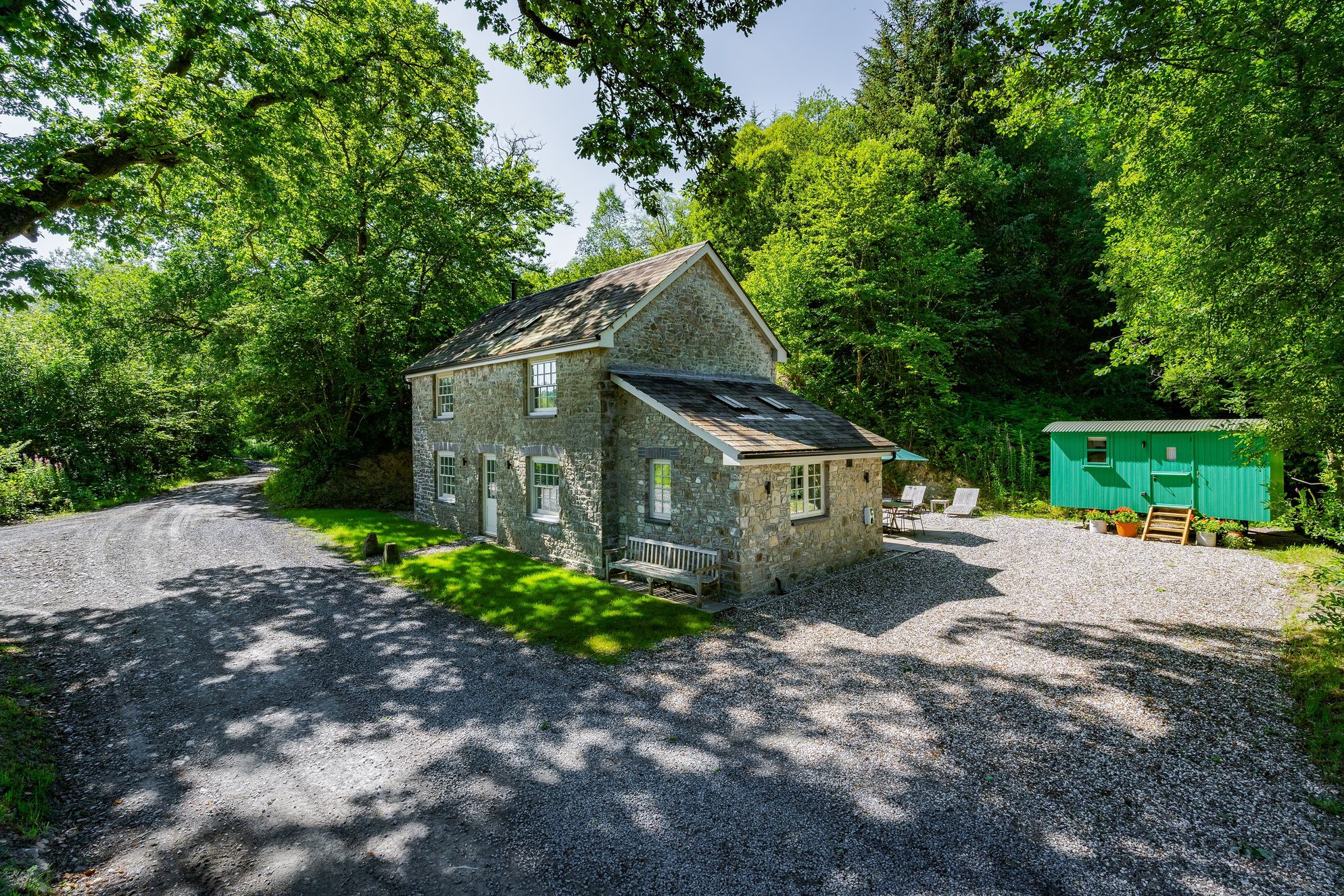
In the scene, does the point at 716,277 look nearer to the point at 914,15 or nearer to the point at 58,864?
the point at 58,864

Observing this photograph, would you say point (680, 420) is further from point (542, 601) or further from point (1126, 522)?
point (1126, 522)

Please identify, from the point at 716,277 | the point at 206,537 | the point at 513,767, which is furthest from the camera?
the point at 206,537

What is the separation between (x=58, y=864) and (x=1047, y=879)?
760 cm

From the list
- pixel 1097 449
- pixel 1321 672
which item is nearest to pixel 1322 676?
pixel 1321 672

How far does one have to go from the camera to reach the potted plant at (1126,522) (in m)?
16.0

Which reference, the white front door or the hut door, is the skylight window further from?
the hut door

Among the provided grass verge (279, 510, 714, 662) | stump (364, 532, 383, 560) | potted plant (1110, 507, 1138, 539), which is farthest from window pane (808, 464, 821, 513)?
stump (364, 532, 383, 560)

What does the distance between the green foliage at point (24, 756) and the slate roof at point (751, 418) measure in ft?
29.3

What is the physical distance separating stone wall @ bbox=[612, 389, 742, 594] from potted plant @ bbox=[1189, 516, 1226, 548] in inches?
542

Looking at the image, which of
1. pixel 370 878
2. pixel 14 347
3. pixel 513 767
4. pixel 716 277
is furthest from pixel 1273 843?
pixel 14 347

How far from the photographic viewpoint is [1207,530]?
1494cm

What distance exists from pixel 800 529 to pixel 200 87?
565 inches

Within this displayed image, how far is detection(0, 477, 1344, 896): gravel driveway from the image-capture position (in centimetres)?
426

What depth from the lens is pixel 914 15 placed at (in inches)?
1001
